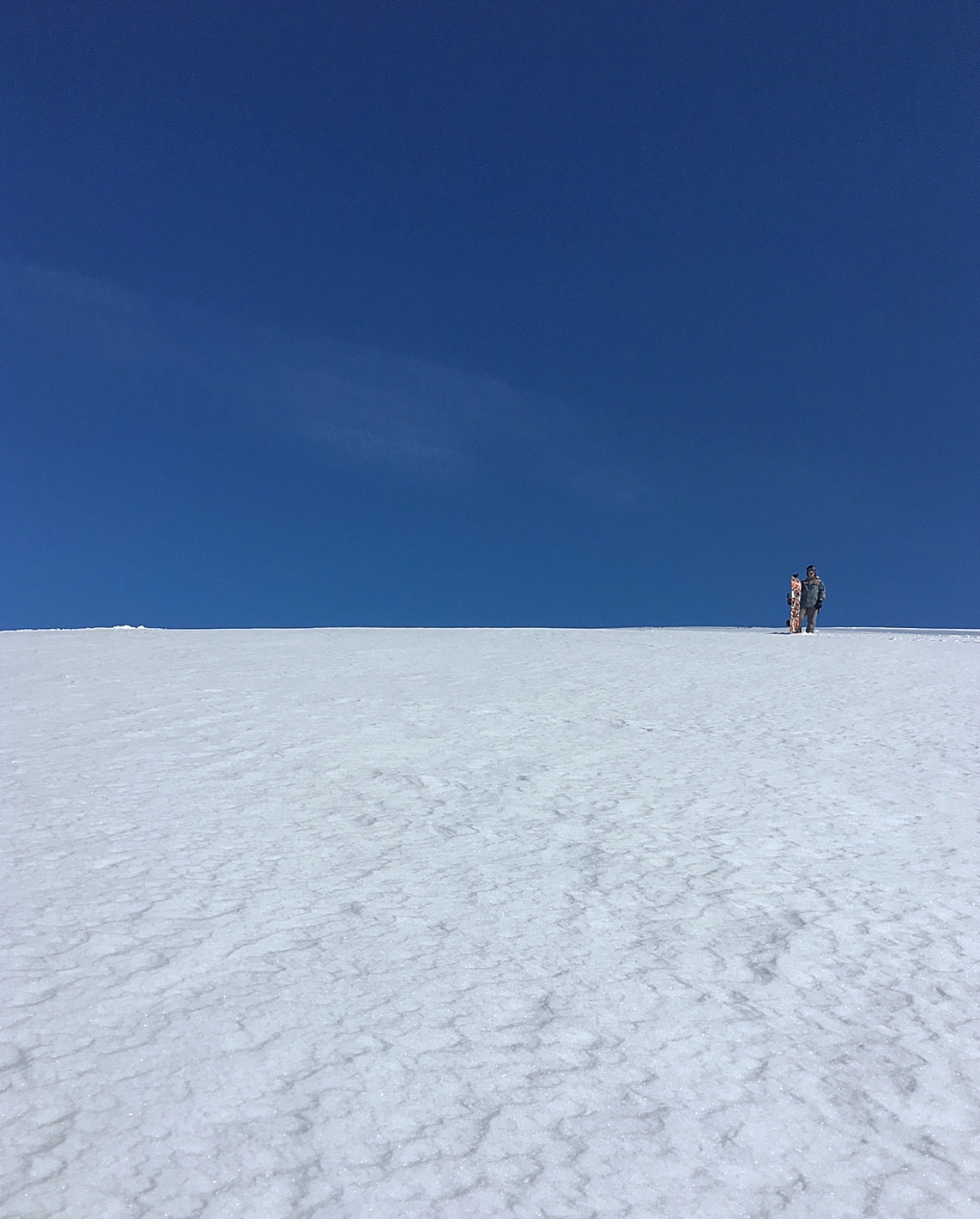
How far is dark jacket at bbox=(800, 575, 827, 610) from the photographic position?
69.5 feet

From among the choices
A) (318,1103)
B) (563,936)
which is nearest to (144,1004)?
(318,1103)

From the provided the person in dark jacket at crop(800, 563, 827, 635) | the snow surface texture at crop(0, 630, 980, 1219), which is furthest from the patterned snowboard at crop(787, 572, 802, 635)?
the snow surface texture at crop(0, 630, 980, 1219)

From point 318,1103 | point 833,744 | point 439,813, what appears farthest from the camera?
point 833,744

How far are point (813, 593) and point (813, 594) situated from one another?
4 cm

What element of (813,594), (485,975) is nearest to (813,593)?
(813,594)

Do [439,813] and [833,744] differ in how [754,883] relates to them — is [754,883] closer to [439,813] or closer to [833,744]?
[439,813]

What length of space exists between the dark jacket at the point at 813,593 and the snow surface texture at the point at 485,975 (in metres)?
15.1

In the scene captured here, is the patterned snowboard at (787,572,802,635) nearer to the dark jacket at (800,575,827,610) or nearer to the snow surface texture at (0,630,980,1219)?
the dark jacket at (800,575,827,610)

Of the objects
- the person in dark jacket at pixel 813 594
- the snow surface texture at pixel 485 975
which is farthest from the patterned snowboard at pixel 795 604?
the snow surface texture at pixel 485 975

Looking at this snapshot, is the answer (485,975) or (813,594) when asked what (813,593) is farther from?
(485,975)

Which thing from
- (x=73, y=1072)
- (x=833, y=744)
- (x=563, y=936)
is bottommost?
(x=73, y=1072)

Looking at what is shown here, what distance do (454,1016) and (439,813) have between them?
211cm

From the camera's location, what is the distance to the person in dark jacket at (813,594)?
834 inches

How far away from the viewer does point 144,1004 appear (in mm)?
2844
